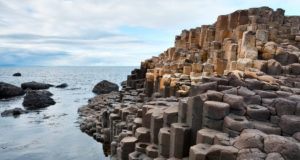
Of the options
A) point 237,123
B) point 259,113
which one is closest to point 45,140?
point 237,123

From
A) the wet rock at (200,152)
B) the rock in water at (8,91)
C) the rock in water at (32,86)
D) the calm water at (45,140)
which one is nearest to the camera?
the wet rock at (200,152)

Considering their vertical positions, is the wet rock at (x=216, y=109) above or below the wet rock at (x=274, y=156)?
above

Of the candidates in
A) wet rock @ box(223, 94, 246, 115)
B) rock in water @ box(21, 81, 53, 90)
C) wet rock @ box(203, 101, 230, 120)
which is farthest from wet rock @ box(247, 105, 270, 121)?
rock in water @ box(21, 81, 53, 90)

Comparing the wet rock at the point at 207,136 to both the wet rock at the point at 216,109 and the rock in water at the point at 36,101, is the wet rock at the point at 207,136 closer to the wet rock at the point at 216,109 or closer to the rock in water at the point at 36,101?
the wet rock at the point at 216,109

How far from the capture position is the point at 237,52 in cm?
1219

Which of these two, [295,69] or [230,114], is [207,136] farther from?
[295,69]

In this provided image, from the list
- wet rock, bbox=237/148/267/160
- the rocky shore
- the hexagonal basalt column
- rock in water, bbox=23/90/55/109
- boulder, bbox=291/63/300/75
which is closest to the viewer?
wet rock, bbox=237/148/267/160

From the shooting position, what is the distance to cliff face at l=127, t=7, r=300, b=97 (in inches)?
393

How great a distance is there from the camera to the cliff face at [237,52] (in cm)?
999

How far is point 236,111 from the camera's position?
581cm

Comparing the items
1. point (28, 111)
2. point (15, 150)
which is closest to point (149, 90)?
point (15, 150)

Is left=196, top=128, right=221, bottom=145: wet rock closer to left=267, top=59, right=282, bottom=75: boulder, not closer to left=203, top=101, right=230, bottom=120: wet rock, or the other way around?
left=203, top=101, right=230, bottom=120: wet rock

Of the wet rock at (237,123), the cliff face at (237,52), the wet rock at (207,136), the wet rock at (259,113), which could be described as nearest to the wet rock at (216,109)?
the wet rock at (237,123)

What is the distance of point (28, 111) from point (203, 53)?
21907 mm
